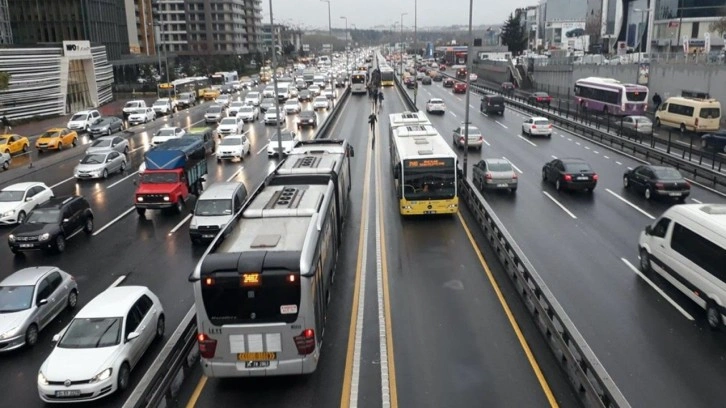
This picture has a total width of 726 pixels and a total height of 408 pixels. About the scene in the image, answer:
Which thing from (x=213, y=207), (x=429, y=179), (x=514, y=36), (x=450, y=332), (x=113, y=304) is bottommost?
(x=450, y=332)

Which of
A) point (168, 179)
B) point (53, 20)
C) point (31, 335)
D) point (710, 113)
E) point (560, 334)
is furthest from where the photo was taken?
point (53, 20)

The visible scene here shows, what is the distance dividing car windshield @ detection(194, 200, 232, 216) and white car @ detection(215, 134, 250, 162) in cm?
1740

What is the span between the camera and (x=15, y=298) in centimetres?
1470

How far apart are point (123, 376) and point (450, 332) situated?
711 centimetres

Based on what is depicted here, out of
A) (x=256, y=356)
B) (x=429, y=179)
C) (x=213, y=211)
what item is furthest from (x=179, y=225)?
(x=256, y=356)

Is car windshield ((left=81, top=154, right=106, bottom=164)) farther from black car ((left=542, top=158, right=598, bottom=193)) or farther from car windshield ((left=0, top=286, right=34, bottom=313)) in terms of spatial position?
black car ((left=542, top=158, right=598, bottom=193))

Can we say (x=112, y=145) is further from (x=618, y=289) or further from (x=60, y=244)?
(x=618, y=289)

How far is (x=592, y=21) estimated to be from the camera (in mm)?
148750

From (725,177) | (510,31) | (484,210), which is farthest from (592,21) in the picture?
(484,210)

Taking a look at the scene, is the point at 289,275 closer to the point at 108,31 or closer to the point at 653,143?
the point at 653,143

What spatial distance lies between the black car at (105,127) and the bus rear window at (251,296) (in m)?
45.2

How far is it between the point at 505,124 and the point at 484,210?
113 feet

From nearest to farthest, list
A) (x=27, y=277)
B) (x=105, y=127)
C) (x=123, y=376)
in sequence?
(x=123, y=376)
(x=27, y=277)
(x=105, y=127)

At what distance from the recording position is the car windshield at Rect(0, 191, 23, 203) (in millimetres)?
25636
